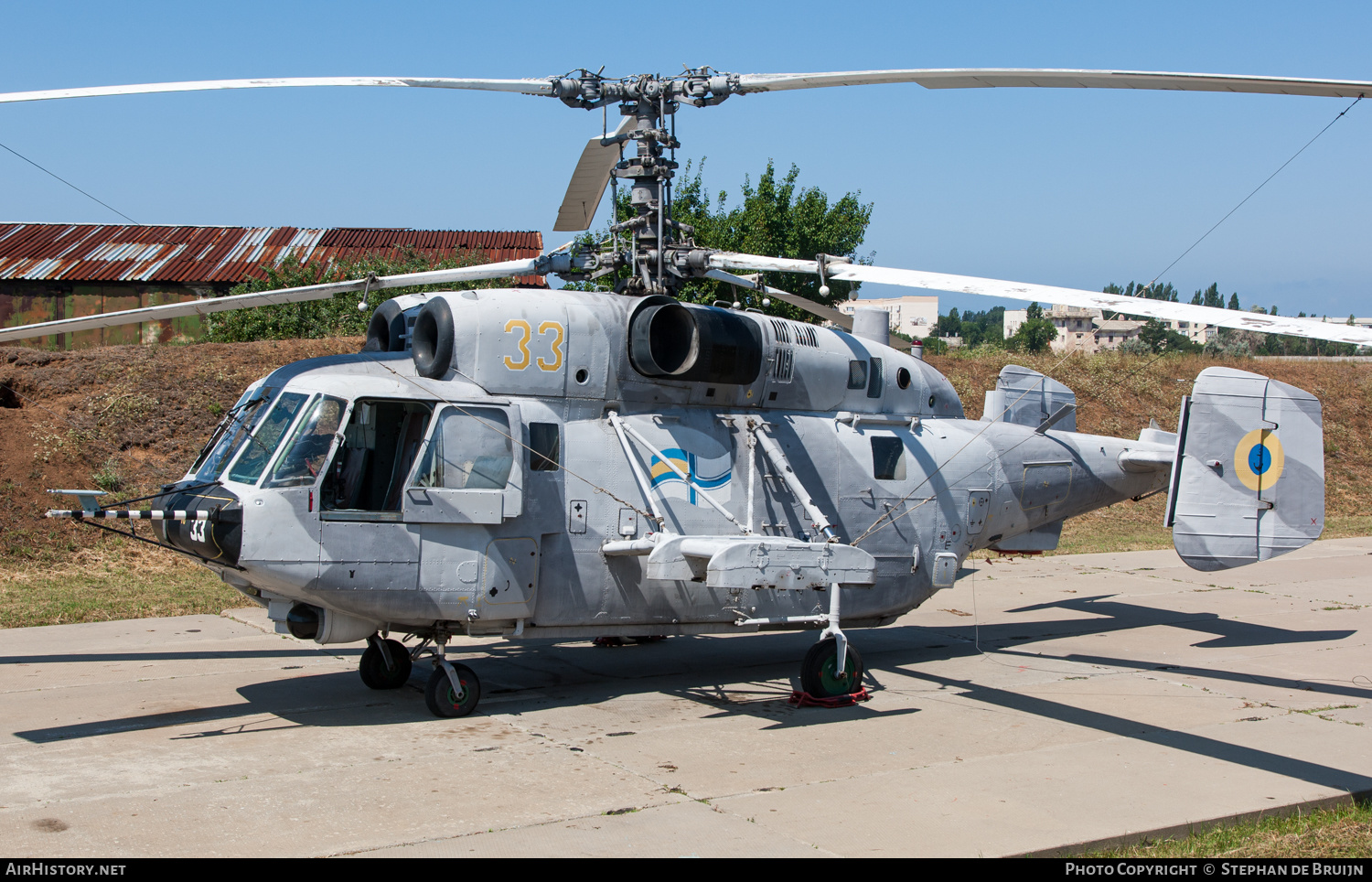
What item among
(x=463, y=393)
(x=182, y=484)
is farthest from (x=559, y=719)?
(x=182, y=484)

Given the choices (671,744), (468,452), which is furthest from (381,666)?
(671,744)

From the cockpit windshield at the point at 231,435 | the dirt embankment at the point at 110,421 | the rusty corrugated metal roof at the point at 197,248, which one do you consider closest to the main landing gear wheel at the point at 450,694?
the cockpit windshield at the point at 231,435

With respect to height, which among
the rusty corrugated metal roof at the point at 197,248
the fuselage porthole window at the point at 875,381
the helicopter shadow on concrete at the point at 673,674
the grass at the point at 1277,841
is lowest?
the helicopter shadow on concrete at the point at 673,674

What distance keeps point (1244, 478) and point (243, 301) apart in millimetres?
9532

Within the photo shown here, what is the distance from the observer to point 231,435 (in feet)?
27.4

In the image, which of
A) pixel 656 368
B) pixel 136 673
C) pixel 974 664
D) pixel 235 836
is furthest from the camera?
pixel 974 664

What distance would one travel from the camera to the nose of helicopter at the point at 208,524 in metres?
7.58

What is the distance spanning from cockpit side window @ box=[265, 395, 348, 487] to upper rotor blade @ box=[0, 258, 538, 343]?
1196 mm

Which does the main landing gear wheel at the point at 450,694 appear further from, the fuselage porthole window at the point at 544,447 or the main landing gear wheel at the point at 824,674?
the main landing gear wheel at the point at 824,674

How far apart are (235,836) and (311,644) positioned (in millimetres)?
6009

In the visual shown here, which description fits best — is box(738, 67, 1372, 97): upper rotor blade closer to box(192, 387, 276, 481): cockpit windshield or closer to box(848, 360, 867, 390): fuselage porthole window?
box(848, 360, 867, 390): fuselage porthole window

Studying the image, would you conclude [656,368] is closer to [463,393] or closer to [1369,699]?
[463,393]

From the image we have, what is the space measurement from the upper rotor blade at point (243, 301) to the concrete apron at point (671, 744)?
2.96 meters

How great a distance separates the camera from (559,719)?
8.54 m
